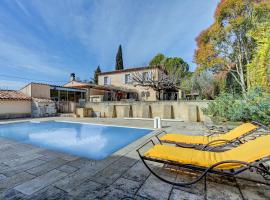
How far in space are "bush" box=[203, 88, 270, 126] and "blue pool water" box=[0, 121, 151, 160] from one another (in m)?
4.60

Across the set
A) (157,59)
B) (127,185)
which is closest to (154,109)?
(127,185)

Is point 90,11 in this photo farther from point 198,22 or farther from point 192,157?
point 192,157

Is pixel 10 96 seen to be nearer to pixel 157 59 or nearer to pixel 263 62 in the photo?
pixel 263 62

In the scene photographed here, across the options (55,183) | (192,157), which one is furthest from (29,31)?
(192,157)

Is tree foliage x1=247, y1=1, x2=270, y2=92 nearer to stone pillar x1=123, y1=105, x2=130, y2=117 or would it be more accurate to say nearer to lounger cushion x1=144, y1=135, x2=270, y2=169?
lounger cushion x1=144, y1=135, x2=270, y2=169

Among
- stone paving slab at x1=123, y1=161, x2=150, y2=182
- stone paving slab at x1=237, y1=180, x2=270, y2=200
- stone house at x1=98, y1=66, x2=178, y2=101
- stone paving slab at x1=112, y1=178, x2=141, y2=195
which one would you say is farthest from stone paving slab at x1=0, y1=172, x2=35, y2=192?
stone house at x1=98, y1=66, x2=178, y2=101

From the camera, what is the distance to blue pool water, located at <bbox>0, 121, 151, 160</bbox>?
24.3 feet

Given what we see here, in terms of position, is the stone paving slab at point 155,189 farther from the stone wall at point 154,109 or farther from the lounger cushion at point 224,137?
the stone wall at point 154,109

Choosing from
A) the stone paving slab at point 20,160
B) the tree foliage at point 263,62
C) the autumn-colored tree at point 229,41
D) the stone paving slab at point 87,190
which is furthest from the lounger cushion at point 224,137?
the autumn-colored tree at point 229,41

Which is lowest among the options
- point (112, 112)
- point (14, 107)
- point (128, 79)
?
point (112, 112)

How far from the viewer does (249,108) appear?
7.00m

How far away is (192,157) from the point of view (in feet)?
10.6

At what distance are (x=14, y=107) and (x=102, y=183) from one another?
56.4 feet

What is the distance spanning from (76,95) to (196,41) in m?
17.9
